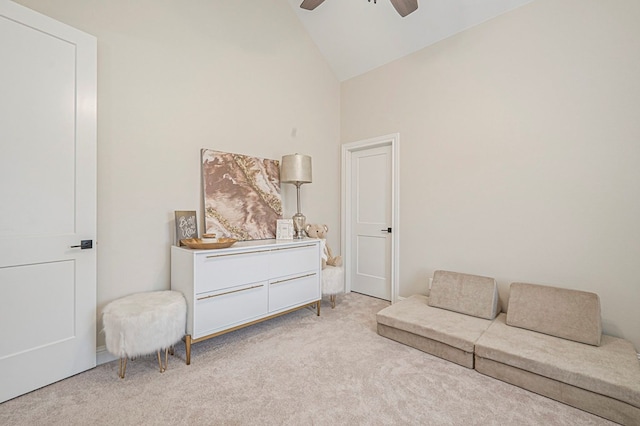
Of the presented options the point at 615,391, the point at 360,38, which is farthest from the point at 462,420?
the point at 360,38

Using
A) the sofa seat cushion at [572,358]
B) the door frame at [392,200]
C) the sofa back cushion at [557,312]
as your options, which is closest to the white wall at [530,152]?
the door frame at [392,200]

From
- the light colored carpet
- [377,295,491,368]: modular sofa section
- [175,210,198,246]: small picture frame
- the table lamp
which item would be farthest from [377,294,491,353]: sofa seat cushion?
[175,210,198,246]: small picture frame

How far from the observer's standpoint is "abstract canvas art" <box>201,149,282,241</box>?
2.74 metres

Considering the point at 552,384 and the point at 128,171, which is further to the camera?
the point at 128,171

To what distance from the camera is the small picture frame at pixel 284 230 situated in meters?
3.12

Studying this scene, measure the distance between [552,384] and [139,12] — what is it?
4065 millimetres

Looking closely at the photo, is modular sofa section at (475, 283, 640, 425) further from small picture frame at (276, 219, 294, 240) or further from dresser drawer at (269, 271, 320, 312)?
small picture frame at (276, 219, 294, 240)

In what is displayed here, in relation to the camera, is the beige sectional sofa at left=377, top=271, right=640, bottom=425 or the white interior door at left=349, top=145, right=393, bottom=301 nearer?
the beige sectional sofa at left=377, top=271, right=640, bottom=425

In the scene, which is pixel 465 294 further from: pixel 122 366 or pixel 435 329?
pixel 122 366

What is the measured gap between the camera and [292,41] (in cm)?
353

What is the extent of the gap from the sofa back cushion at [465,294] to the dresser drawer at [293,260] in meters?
1.27

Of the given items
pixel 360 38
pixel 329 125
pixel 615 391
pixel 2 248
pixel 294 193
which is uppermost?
pixel 360 38

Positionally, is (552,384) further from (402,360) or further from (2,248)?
(2,248)

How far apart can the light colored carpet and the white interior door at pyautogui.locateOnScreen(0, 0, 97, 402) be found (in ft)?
0.82
